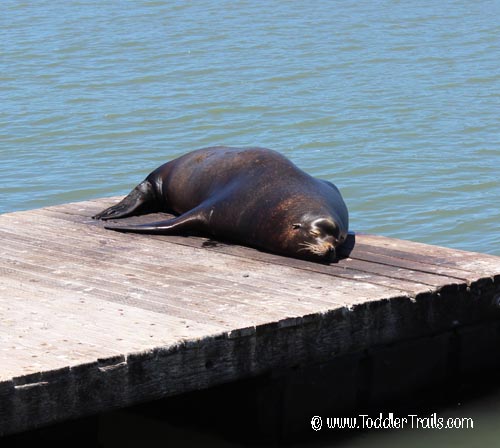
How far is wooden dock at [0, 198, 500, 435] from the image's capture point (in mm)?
4492

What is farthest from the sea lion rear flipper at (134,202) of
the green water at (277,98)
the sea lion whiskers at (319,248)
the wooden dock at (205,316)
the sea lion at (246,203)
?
the green water at (277,98)

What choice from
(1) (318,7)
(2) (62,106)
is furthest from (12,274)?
(1) (318,7)

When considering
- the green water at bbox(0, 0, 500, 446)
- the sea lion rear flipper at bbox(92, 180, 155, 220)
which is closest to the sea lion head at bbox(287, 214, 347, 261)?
the green water at bbox(0, 0, 500, 446)

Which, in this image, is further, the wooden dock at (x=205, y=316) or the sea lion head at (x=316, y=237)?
the sea lion head at (x=316, y=237)

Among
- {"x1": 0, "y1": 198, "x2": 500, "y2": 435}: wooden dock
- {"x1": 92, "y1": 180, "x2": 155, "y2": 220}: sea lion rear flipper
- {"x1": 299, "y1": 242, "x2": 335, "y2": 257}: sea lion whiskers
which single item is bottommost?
{"x1": 0, "y1": 198, "x2": 500, "y2": 435}: wooden dock

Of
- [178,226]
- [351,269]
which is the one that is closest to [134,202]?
[178,226]

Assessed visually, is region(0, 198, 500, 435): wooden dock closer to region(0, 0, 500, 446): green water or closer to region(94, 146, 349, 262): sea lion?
region(94, 146, 349, 262): sea lion

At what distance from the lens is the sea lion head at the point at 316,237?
19.9 feet

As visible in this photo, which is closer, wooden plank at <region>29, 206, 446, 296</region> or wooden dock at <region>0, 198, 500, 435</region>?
wooden dock at <region>0, 198, 500, 435</region>

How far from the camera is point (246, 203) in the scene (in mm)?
6633

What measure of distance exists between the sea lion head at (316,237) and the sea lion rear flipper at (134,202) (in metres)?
1.42

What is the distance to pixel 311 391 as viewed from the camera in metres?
5.34

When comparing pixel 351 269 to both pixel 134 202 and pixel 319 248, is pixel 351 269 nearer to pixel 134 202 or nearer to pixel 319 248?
pixel 319 248

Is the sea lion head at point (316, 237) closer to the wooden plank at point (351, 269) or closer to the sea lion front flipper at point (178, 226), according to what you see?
the wooden plank at point (351, 269)
